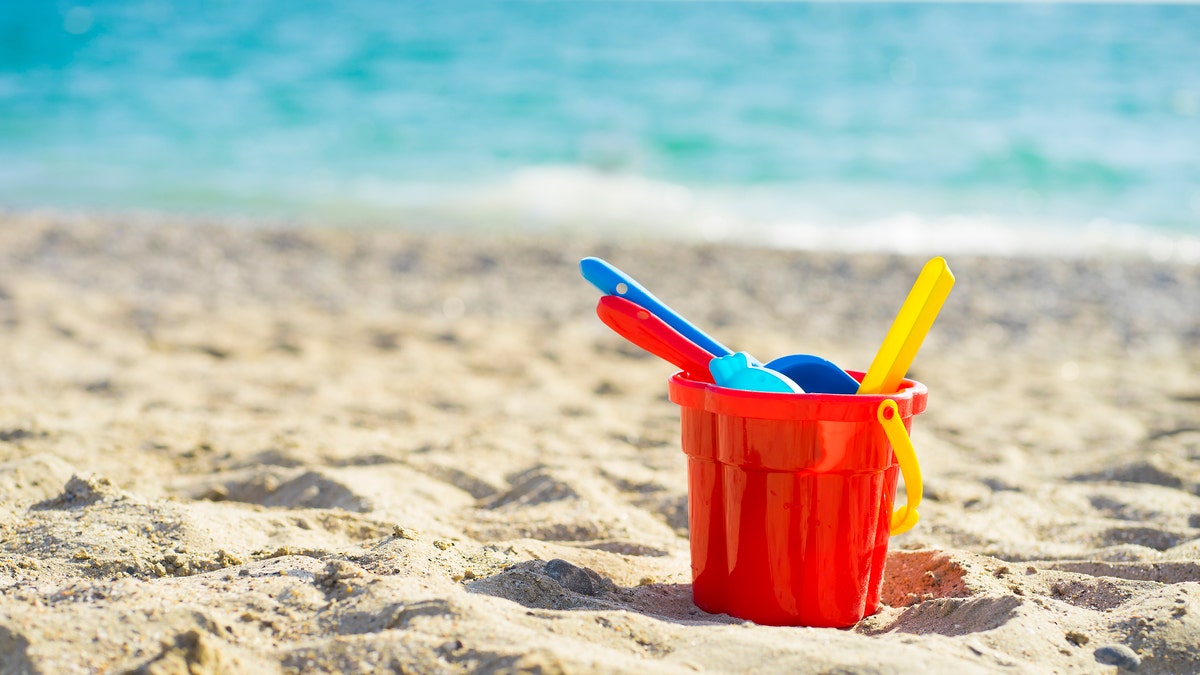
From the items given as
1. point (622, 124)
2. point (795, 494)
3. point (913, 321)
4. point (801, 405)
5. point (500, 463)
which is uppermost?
point (622, 124)

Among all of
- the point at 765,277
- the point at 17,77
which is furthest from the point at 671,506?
the point at 17,77

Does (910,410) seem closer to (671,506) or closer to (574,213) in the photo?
(671,506)

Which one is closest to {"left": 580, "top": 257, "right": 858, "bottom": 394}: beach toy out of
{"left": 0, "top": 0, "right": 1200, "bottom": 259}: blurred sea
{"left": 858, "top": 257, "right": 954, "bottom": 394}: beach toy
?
{"left": 858, "top": 257, "right": 954, "bottom": 394}: beach toy

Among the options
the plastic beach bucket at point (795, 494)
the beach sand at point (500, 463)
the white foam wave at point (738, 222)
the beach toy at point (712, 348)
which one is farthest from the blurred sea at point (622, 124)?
the plastic beach bucket at point (795, 494)

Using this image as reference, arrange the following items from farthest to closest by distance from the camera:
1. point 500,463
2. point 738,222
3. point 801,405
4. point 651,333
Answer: point 738,222 < point 500,463 < point 651,333 < point 801,405

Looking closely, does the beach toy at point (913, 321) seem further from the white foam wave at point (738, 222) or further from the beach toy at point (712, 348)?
the white foam wave at point (738, 222)

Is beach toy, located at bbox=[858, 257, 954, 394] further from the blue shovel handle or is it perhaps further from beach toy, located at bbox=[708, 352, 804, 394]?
the blue shovel handle

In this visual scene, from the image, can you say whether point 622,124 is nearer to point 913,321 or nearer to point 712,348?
point 712,348

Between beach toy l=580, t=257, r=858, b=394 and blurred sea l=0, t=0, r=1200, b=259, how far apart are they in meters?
5.01

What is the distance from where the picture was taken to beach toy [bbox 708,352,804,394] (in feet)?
4.92

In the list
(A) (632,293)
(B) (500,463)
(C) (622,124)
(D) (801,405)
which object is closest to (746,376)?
(D) (801,405)

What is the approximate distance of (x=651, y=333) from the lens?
62.2 inches

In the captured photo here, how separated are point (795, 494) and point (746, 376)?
0.61ft

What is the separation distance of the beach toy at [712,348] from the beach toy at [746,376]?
0.08m
